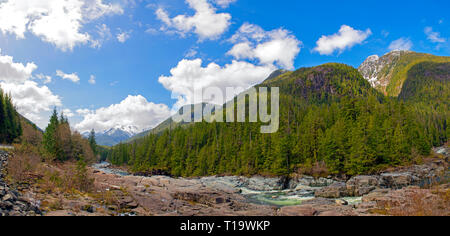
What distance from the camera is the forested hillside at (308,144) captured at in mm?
52688

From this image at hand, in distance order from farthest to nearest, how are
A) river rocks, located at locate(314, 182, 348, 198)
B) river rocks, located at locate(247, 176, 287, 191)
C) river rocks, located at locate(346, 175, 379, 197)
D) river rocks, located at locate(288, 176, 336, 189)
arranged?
river rocks, located at locate(247, 176, 287, 191) < river rocks, located at locate(288, 176, 336, 189) < river rocks, located at locate(314, 182, 348, 198) < river rocks, located at locate(346, 175, 379, 197)

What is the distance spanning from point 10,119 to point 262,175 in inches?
3039

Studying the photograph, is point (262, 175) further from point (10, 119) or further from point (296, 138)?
point (10, 119)

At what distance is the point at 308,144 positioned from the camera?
207ft

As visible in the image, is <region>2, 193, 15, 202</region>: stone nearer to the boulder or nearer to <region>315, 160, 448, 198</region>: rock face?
<region>315, 160, 448, 198</region>: rock face

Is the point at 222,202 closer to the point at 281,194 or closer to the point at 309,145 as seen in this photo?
the point at 281,194

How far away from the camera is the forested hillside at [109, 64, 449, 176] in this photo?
52688 mm

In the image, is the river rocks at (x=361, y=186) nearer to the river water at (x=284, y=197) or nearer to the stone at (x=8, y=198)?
the river water at (x=284, y=197)

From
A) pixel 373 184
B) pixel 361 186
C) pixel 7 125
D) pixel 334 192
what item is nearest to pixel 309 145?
pixel 373 184

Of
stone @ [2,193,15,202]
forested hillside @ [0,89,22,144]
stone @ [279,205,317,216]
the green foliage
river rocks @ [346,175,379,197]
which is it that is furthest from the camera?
forested hillside @ [0,89,22,144]

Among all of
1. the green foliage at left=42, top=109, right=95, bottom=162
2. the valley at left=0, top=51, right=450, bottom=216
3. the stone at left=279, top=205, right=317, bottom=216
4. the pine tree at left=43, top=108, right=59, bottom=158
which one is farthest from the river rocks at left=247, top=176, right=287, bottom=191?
Result: the pine tree at left=43, top=108, right=59, bottom=158

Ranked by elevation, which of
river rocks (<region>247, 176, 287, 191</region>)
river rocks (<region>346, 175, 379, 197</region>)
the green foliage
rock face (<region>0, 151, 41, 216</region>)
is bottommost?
river rocks (<region>247, 176, 287, 191</region>)

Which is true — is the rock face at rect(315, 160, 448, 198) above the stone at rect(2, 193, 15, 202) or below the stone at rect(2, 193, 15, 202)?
below

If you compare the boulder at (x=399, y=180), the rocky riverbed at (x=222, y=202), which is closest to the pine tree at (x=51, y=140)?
the rocky riverbed at (x=222, y=202)
